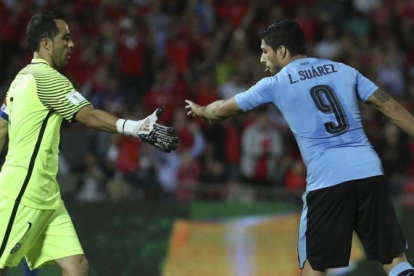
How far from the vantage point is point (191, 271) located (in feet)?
31.9

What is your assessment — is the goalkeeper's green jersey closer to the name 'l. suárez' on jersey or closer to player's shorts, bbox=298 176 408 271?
the name 'l. suárez' on jersey

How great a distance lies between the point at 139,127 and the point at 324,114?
4.13 ft

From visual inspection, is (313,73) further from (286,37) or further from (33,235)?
(33,235)

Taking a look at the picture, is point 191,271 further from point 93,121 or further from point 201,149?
point 93,121

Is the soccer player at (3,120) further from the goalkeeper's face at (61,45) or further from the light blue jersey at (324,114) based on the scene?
the light blue jersey at (324,114)

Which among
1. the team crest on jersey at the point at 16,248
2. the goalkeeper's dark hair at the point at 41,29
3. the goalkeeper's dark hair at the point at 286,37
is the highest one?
the goalkeeper's dark hair at the point at 41,29

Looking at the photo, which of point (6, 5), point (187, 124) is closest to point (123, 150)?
point (187, 124)

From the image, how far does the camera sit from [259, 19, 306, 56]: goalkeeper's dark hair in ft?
20.9

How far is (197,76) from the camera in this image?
13.8 meters

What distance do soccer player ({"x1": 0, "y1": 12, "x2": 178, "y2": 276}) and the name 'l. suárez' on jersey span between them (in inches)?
45.9

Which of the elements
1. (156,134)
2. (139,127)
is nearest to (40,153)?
(139,127)

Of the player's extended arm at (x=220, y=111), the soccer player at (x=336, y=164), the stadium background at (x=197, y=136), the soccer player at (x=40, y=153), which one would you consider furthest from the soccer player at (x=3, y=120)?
the stadium background at (x=197, y=136)

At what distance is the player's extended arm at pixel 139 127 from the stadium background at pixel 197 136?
3.35m

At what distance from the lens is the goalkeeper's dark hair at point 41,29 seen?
648 centimetres
